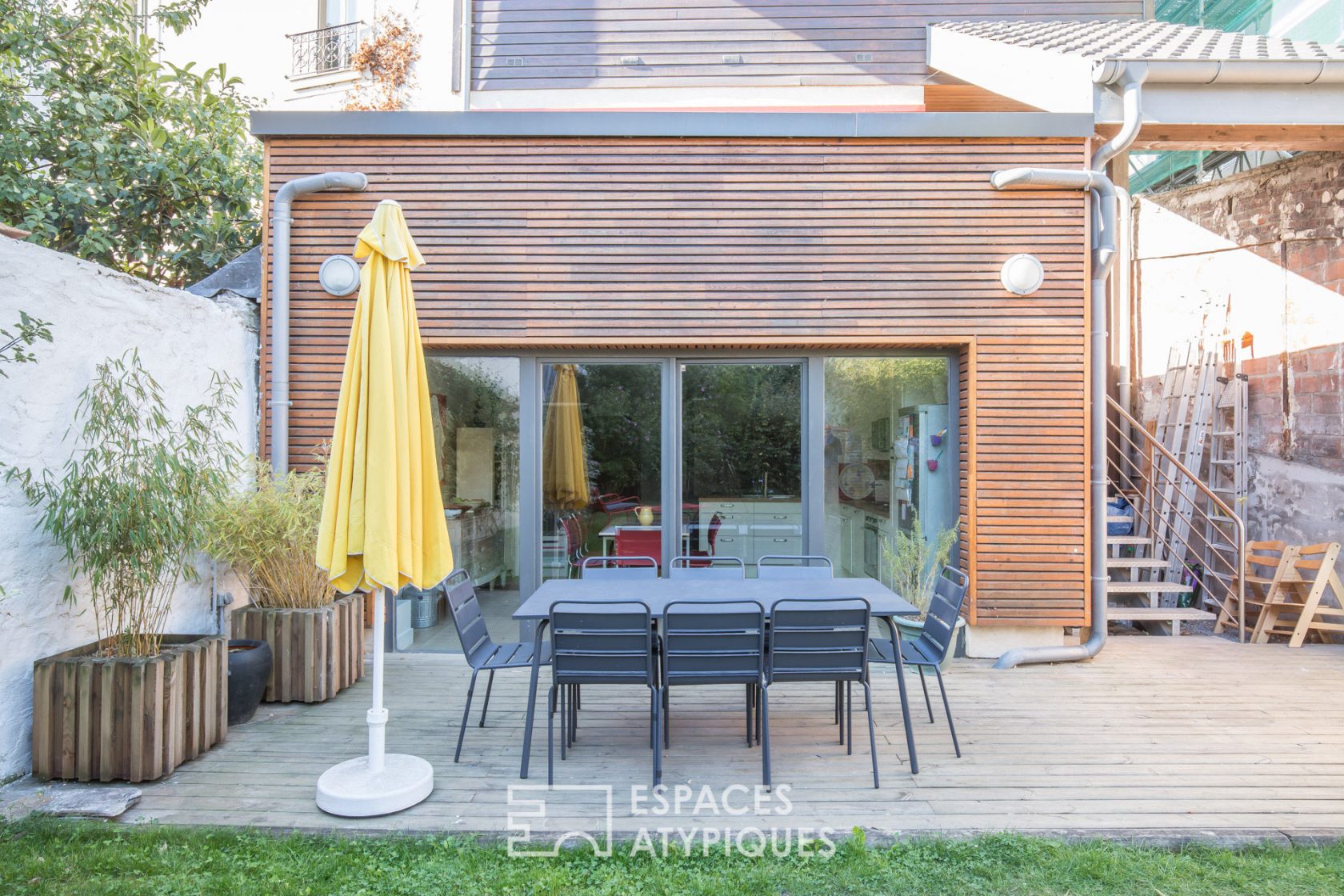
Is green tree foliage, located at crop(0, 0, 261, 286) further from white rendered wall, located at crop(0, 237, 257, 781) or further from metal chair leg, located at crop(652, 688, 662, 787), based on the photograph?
metal chair leg, located at crop(652, 688, 662, 787)

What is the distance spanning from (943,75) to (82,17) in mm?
7422

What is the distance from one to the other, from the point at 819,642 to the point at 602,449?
111 inches

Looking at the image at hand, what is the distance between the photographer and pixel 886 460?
6.02 m

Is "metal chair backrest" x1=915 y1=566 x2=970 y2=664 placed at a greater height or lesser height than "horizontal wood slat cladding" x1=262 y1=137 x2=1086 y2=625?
lesser

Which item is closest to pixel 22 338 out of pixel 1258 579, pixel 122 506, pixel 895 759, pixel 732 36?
pixel 122 506

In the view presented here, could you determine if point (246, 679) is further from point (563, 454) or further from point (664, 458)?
point (664, 458)

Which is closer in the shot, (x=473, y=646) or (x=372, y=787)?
(x=372, y=787)

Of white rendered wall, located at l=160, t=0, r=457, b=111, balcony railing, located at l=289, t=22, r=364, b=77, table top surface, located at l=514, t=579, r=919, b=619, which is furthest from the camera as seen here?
balcony railing, located at l=289, t=22, r=364, b=77

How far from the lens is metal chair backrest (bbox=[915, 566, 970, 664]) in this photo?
13.1 feet

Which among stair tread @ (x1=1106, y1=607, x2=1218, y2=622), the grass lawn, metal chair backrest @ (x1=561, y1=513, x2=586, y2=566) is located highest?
A: metal chair backrest @ (x1=561, y1=513, x2=586, y2=566)

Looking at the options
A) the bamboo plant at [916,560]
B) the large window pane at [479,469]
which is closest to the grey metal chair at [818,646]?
the bamboo plant at [916,560]

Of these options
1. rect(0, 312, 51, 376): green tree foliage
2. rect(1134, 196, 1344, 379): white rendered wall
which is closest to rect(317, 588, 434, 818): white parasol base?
rect(0, 312, 51, 376): green tree foliage

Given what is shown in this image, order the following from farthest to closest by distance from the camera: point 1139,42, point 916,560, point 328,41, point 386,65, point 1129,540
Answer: point 328,41 < point 386,65 < point 1129,540 < point 1139,42 < point 916,560

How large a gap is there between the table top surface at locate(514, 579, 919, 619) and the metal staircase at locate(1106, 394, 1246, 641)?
349 centimetres
